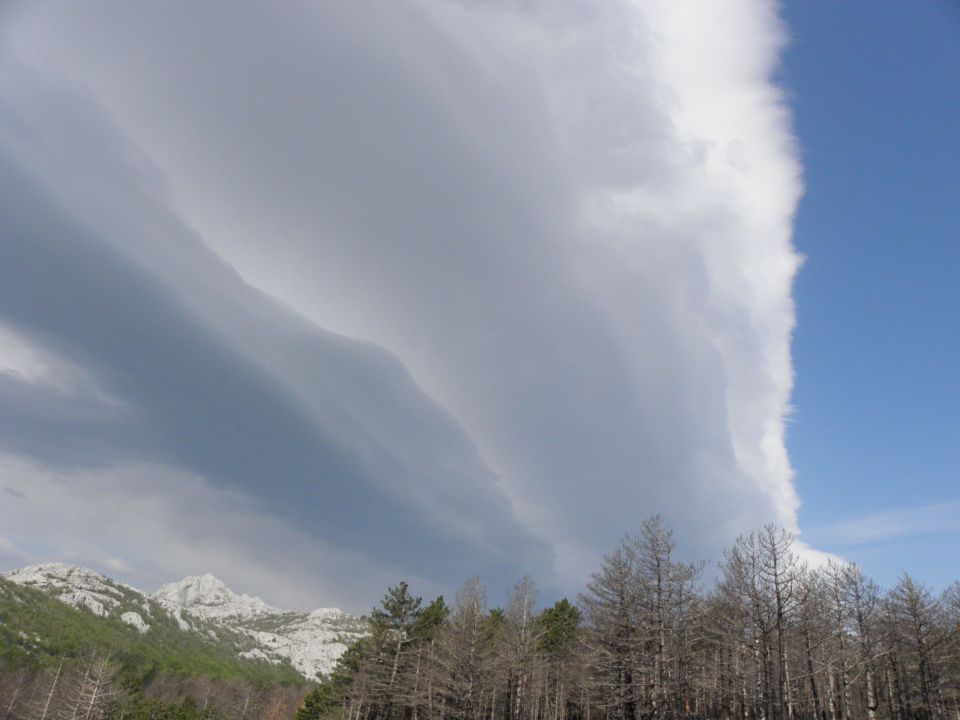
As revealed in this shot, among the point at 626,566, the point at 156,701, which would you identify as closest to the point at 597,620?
the point at 626,566

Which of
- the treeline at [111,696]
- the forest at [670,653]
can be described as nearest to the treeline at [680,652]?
the forest at [670,653]

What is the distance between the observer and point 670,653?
34.8 m

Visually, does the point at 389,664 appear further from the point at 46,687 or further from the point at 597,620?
the point at 46,687

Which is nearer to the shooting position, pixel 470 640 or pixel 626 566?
pixel 626 566

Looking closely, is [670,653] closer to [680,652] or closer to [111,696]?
[680,652]

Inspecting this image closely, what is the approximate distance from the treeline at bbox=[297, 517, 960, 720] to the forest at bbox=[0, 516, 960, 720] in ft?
0.41

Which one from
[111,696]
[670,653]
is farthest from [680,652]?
[111,696]

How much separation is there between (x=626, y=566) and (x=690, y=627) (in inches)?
185

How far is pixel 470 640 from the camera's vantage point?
119 feet

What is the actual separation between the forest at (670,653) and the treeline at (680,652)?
126mm

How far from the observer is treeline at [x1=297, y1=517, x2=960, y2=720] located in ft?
88.7

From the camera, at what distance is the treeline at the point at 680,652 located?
1065 inches

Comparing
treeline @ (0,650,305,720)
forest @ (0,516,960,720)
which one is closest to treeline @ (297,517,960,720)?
forest @ (0,516,960,720)

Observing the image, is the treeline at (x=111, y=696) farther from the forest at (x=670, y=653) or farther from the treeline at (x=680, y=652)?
the treeline at (x=680, y=652)
